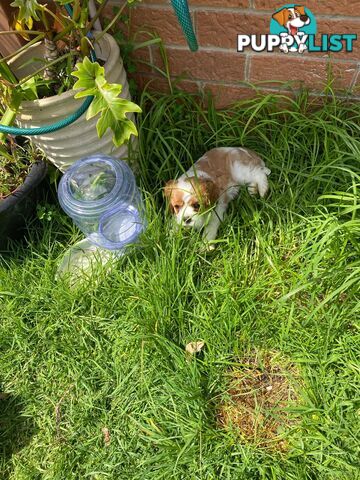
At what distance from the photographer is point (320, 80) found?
1985 mm

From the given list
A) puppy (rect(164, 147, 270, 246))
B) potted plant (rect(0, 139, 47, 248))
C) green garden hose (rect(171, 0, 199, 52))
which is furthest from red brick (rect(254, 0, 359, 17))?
potted plant (rect(0, 139, 47, 248))

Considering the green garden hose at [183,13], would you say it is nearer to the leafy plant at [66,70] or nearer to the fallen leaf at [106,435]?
the leafy plant at [66,70]

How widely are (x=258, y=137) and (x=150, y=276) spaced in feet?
2.89

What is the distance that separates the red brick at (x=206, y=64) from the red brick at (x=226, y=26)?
5 cm

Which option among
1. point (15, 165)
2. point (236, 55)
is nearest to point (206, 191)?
point (236, 55)

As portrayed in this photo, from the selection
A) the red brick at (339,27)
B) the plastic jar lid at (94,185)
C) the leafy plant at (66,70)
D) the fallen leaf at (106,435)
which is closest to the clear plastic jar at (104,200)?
the plastic jar lid at (94,185)

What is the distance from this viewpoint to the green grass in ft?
5.02

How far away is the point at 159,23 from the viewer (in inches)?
77.3

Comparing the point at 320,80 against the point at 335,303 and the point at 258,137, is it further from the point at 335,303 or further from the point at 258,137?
the point at 335,303

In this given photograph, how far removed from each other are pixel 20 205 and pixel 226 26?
127 cm

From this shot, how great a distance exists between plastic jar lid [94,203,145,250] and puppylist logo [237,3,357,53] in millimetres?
921

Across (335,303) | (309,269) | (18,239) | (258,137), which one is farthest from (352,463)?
(18,239)

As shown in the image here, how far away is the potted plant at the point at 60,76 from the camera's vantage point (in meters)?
1.56

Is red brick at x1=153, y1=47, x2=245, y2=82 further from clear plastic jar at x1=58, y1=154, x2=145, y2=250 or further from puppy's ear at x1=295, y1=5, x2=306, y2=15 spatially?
clear plastic jar at x1=58, y1=154, x2=145, y2=250
